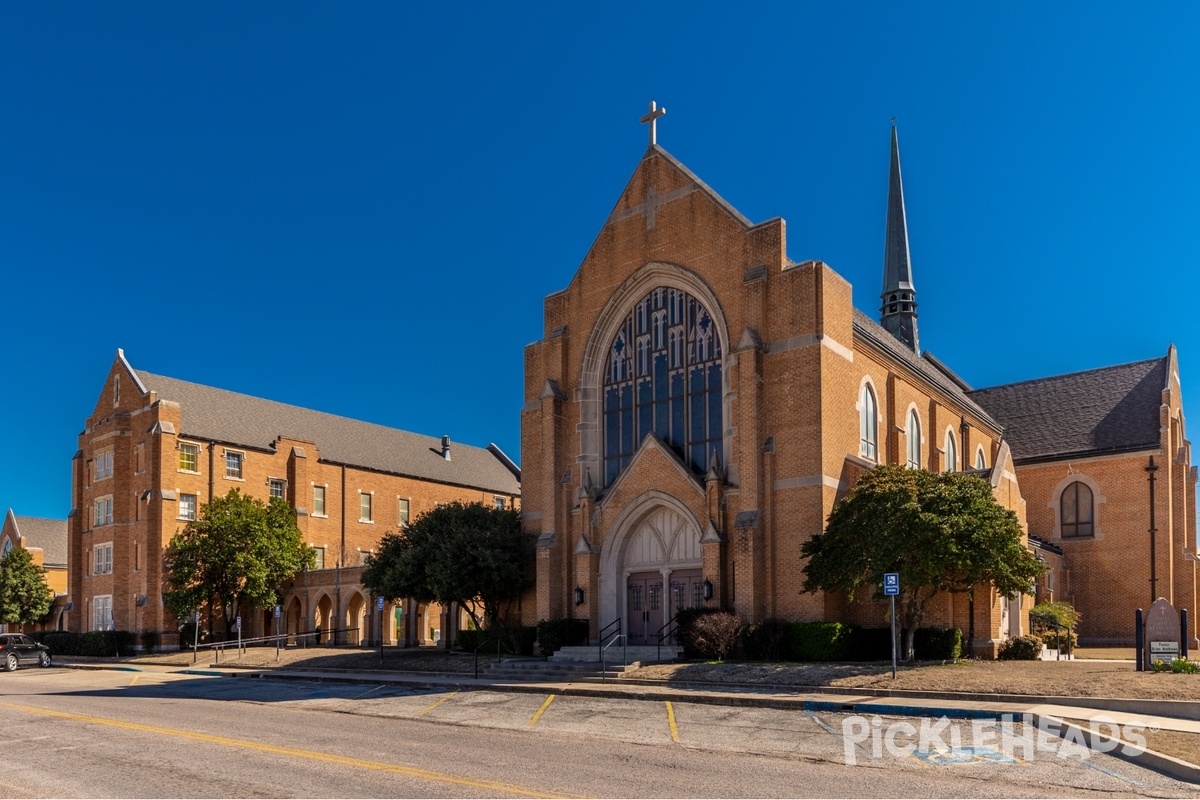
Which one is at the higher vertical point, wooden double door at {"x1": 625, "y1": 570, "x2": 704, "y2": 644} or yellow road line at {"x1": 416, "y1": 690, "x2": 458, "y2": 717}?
wooden double door at {"x1": 625, "y1": 570, "x2": 704, "y2": 644}

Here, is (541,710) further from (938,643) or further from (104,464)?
(104,464)

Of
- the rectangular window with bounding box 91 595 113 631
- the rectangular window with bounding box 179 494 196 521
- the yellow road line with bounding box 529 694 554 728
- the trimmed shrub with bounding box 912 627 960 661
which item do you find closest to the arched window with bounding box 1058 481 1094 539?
the trimmed shrub with bounding box 912 627 960 661

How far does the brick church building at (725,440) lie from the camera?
98.7 feet

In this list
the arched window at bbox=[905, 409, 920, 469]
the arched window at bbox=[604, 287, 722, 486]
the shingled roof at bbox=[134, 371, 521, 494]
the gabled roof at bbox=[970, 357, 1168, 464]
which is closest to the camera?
the arched window at bbox=[604, 287, 722, 486]

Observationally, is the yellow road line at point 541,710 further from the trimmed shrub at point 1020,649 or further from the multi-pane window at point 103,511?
the multi-pane window at point 103,511

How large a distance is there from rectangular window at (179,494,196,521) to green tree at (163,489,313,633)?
0.52m

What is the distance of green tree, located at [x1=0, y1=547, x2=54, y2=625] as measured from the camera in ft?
199

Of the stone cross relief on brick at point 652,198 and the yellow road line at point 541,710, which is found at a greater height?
the stone cross relief on brick at point 652,198

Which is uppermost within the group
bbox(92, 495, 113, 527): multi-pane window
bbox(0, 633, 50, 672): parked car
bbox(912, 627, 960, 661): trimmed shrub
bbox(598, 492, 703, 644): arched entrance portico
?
bbox(92, 495, 113, 527): multi-pane window

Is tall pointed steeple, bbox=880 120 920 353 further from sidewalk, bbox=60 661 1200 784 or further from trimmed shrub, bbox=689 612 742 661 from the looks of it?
sidewalk, bbox=60 661 1200 784

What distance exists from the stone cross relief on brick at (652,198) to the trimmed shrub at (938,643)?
50.6 feet

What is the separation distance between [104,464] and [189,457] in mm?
5403

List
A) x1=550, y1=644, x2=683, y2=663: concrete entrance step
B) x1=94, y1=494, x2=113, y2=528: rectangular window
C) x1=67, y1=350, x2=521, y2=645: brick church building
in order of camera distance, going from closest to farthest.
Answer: x1=550, y1=644, x2=683, y2=663: concrete entrance step < x1=67, y1=350, x2=521, y2=645: brick church building < x1=94, y1=494, x2=113, y2=528: rectangular window

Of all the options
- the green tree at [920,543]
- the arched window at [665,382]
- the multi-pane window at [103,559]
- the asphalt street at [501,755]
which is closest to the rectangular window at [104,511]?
the multi-pane window at [103,559]
